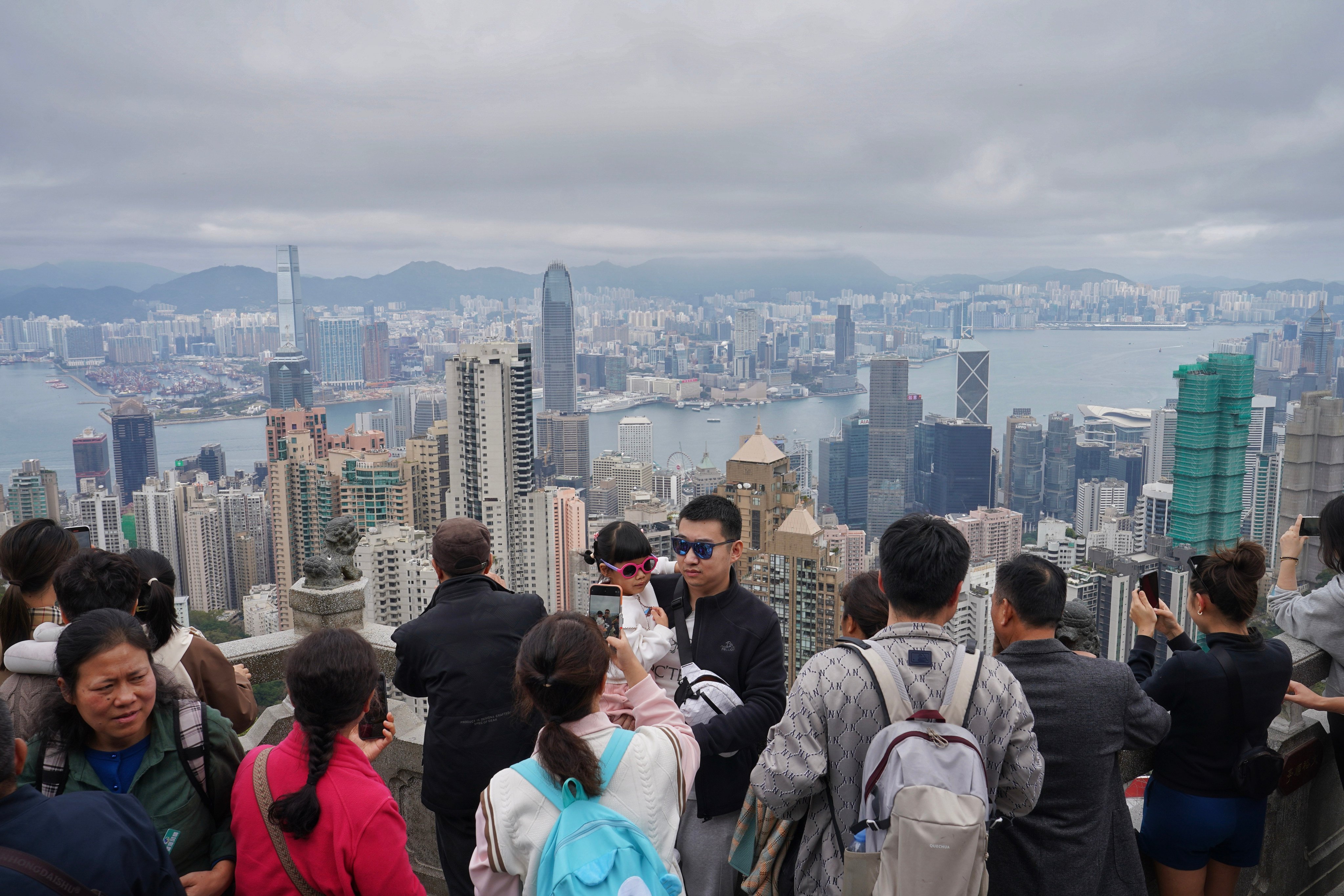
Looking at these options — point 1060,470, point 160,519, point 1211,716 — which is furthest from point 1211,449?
point 160,519

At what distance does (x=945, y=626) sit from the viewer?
1331 mm

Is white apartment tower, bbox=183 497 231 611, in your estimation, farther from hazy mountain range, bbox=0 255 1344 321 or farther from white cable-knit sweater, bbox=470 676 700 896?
white cable-knit sweater, bbox=470 676 700 896

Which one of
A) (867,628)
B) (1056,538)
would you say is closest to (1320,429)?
(1056,538)

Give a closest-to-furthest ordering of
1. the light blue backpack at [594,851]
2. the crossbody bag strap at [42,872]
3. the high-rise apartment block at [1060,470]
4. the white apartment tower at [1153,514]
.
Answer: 1. the crossbody bag strap at [42,872]
2. the light blue backpack at [594,851]
3. the white apartment tower at [1153,514]
4. the high-rise apartment block at [1060,470]

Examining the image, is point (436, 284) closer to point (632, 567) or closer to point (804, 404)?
point (804, 404)

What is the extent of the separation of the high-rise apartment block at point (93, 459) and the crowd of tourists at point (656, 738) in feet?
96.0

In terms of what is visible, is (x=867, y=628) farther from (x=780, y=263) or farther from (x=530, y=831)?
(x=780, y=263)

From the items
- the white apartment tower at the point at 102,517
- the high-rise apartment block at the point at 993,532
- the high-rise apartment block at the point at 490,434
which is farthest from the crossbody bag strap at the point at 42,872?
the high-rise apartment block at the point at 993,532

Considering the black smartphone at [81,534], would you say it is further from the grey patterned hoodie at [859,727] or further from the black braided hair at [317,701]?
the grey patterned hoodie at [859,727]

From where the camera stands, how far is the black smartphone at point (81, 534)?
1.69 metres

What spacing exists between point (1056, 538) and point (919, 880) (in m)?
22.4

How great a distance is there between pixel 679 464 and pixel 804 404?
14.3m

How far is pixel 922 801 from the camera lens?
109 centimetres

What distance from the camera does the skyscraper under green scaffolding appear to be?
2295cm
